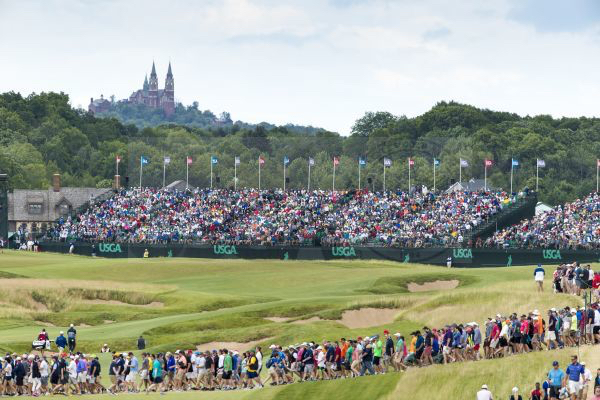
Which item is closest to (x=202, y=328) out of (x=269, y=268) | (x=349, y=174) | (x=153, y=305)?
(x=153, y=305)

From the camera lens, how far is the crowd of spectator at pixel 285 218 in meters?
118

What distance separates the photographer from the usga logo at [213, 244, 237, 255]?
119 metres

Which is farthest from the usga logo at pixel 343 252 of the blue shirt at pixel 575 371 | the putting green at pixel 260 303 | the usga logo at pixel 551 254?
the blue shirt at pixel 575 371

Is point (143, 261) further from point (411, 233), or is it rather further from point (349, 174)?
point (349, 174)

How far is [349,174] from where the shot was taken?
13712 cm

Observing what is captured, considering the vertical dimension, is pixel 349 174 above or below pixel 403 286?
above

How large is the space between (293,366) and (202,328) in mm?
20191

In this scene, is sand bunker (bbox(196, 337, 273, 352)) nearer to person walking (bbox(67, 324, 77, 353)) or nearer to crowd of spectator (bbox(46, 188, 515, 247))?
person walking (bbox(67, 324, 77, 353))

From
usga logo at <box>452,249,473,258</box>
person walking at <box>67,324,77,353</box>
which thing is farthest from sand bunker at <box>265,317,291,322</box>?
usga logo at <box>452,249,473,258</box>

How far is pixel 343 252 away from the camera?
381 feet

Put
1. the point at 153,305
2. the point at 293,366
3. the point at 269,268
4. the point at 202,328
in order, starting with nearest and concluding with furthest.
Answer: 1. the point at 293,366
2. the point at 202,328
3. the point at 153,305
4. the point at 269,268

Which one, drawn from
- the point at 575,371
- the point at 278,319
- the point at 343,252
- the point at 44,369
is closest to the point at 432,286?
the point at 278,319

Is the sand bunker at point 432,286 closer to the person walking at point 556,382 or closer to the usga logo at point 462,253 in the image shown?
the usga logo at point 462,253

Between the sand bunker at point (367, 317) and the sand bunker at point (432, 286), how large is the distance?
15.4 meters
